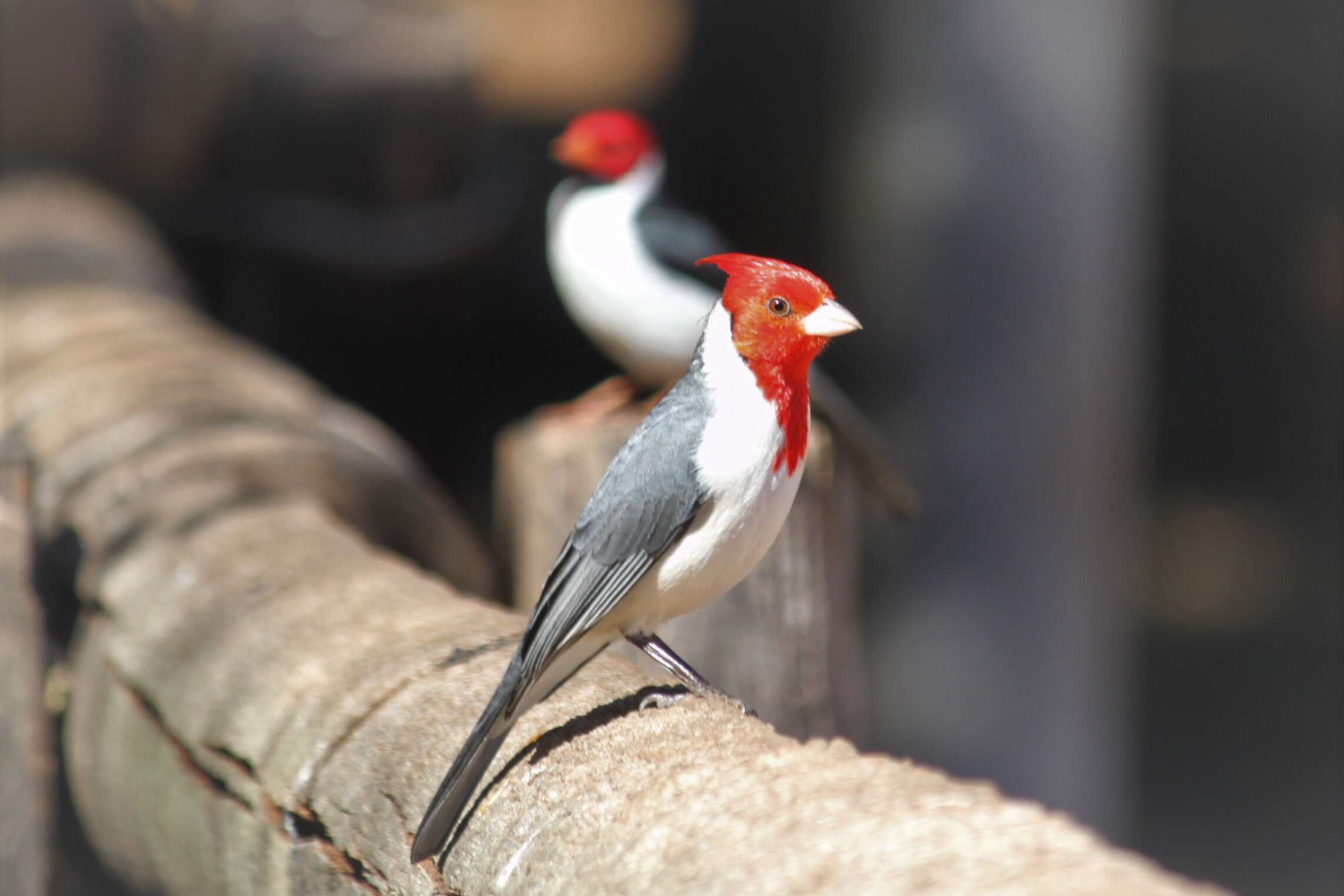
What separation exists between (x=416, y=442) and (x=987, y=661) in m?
2.49

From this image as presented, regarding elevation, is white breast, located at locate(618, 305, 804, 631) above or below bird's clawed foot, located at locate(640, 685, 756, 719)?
above

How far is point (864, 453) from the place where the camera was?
A: 257 centimetres

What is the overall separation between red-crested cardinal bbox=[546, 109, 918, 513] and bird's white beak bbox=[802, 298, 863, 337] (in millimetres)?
981

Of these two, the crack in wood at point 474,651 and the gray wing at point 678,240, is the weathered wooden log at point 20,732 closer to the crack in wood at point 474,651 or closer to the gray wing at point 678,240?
the crack in wood at point 474,651

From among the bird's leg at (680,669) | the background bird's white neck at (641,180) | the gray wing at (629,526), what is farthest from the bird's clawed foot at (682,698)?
the background bird's white neck at (641,180)

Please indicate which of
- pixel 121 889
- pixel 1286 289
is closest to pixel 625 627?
pixel 121 889

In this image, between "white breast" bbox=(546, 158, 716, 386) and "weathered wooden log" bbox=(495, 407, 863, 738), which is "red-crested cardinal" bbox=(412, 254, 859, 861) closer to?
"weathered wooden log" bbox=(495, 407, 863, 738)

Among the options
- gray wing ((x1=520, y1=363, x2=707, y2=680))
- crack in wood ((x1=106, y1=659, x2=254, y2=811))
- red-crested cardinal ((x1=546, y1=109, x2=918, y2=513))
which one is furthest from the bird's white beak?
red-crested cardinal ((x1=546, y1=109, x2=918, y2=513))

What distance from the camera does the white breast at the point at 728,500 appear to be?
1.69m

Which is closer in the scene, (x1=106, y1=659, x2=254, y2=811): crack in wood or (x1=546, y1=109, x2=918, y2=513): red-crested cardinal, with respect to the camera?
(x1=106, y1=659, x2=254, y2=811): crack in wood

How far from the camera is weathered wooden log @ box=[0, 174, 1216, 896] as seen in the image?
121 centimetres

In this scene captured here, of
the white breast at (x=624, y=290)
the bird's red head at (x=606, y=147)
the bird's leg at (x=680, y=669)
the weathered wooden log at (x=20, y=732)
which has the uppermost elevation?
the bird's red head at (x=606, y=147)

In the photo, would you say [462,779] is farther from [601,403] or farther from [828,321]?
[601,403]

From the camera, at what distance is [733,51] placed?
5.48 m
